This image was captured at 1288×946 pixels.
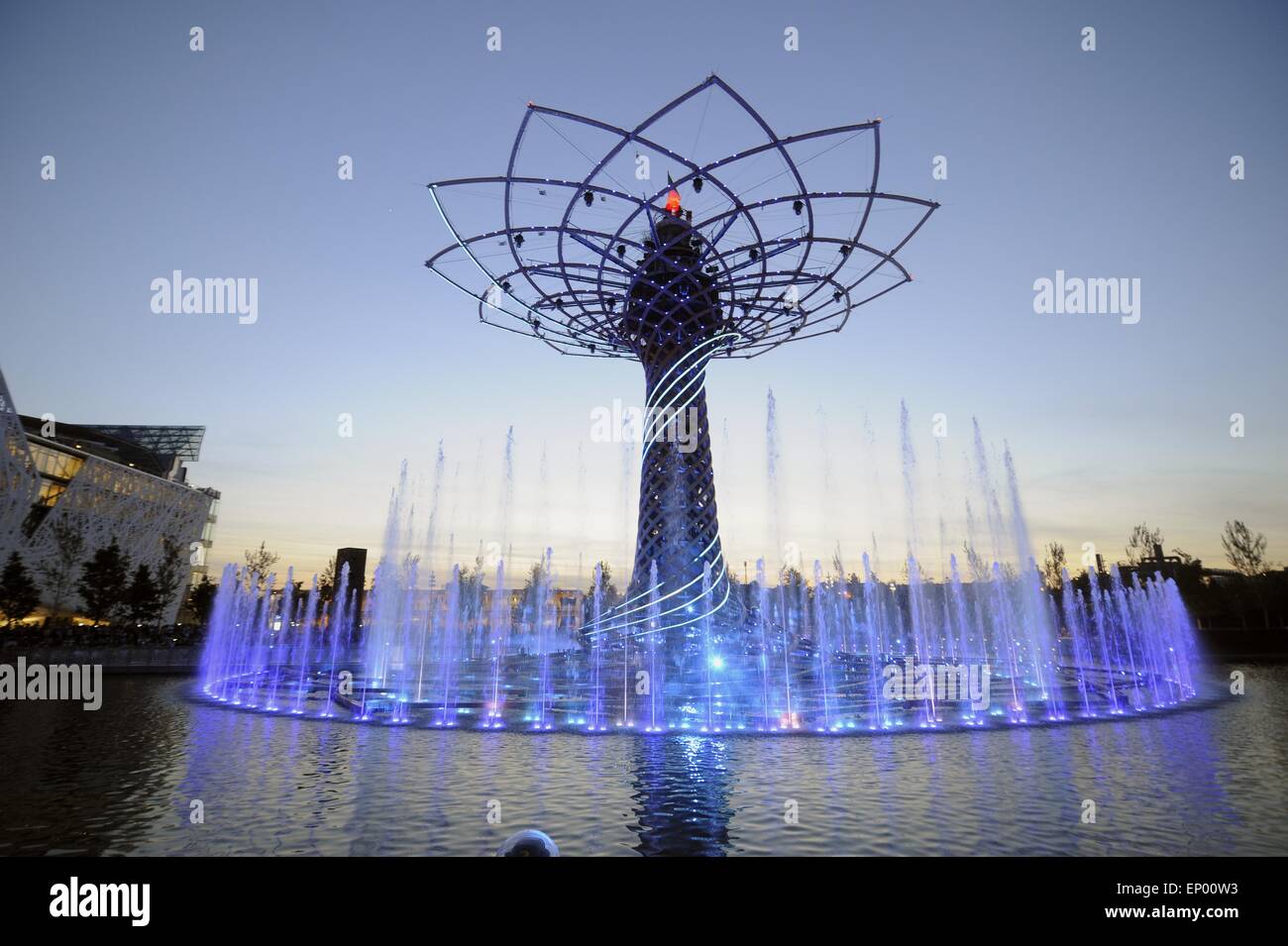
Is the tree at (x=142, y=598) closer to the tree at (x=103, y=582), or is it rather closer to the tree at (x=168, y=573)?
the tree at (x=168, y=573)

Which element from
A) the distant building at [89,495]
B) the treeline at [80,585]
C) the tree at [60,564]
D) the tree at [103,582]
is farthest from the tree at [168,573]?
the tree at [60,564]

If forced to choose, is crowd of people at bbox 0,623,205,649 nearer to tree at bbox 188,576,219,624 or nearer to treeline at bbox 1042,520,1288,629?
tree at bbox 188,576,219,624

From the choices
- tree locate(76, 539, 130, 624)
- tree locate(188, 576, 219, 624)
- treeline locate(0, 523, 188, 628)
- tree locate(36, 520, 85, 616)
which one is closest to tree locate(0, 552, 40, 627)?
treeline locate(0, 523, 188, 628)

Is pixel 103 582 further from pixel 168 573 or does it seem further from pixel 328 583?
pixel 328 583

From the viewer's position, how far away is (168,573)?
196ft

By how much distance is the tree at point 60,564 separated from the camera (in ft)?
A: 161

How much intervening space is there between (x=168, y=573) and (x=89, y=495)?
10.2 metres

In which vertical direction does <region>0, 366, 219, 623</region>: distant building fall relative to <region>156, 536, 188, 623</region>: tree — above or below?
above

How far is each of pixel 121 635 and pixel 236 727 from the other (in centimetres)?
2840

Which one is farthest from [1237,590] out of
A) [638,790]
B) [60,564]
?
[60,564]

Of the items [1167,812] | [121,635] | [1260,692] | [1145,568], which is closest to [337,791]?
[1167,812]

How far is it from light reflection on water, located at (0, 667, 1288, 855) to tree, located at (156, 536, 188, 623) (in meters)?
45.6

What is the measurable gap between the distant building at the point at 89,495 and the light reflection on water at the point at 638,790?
4669cm

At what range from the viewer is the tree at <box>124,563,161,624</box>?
150ft
